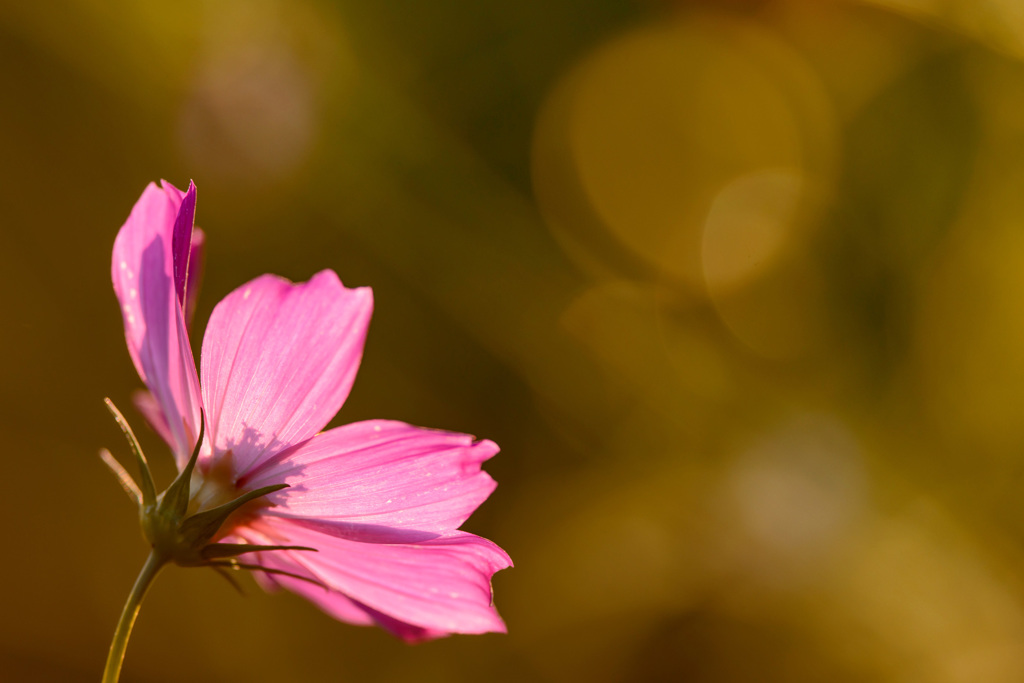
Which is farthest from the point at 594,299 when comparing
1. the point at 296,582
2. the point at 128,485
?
the point at 128,485

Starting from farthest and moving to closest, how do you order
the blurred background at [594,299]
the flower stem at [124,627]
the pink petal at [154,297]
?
1. the blurred background at [594,299]
2. the pink petal at [154,297]
3. the flower stem at [124,627]

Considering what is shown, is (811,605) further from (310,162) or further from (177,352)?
(177,352)

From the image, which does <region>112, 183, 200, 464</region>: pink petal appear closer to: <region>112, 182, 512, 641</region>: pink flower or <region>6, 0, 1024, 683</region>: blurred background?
<region>112, 182, 512, 641</region>: pink flower

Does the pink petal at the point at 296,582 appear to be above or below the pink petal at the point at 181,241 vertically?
below

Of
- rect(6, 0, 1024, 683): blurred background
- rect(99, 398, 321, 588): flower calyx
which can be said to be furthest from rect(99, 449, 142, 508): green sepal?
rect(6, 0, 1024, 683): blurred background

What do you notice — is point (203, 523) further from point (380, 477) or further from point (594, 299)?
point (594, 299)

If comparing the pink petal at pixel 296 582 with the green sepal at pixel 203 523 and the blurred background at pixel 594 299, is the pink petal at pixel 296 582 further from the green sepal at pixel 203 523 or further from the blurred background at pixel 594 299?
the blurred background at pixel 594 299

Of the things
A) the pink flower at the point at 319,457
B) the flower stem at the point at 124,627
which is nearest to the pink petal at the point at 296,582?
the pink flower at the point at 319,457
